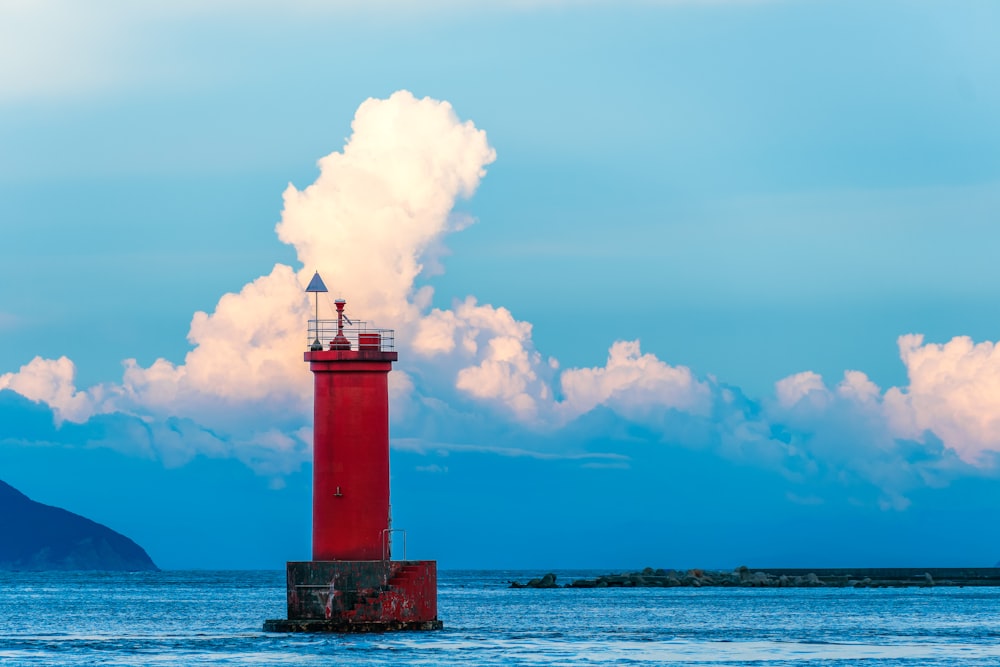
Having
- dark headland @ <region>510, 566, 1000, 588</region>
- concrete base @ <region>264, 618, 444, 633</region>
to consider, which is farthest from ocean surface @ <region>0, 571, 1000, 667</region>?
dark headland @ <region>510, 566, 1000, 588</region>

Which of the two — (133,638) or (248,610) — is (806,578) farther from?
(133,638)

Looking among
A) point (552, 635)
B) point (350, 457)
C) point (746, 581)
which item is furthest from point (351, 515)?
point (746, 581)

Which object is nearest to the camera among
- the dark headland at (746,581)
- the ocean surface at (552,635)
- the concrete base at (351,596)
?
the concrete base at (351,596)

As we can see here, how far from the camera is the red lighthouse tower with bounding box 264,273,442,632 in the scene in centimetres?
5047

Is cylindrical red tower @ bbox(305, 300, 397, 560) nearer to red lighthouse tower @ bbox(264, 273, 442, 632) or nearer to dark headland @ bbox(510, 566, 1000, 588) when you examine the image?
red lighthouse tower @ bbox(264, 273, 442, 632)

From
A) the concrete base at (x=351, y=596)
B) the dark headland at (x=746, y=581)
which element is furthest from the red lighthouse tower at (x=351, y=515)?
the dark headland at (x=746, y=581)

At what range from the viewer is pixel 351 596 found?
165 ft

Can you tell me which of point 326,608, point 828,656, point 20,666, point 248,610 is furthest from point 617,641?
point 248,610

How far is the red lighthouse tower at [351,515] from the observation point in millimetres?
50469

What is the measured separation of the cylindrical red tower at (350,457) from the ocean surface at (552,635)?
9.24 ft

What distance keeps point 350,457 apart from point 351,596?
400cm

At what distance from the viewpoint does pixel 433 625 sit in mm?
52781

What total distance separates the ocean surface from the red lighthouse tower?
76 centimetres

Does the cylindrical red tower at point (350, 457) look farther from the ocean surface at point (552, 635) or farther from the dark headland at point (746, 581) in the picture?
the dark headland at point (746, 581)
